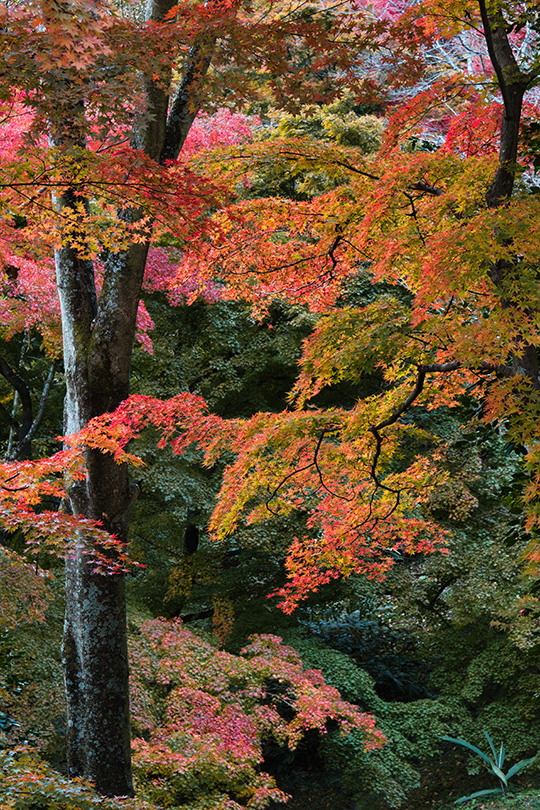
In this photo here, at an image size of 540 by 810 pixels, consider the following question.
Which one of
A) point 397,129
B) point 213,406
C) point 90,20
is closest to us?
point 90,20

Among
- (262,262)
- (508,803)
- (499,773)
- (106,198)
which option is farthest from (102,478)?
(499,773)

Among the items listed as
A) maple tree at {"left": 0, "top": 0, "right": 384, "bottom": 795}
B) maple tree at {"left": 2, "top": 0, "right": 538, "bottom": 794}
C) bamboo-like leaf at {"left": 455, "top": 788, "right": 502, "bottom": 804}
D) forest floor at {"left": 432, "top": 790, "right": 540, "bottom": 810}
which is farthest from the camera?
bamboo-like leaf at {"left": 455, "top": 788, "right": 502, "bottom": 804}

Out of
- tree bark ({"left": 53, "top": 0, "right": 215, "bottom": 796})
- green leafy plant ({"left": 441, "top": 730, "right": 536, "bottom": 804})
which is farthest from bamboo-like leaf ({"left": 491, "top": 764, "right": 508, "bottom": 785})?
tree bark ({"left": 53, "top": 0, "right": 215, "bottom": 796})

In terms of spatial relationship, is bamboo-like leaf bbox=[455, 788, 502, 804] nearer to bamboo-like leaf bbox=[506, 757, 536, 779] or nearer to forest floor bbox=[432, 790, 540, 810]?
forest floor bbox=[432, 790, 540, 810]

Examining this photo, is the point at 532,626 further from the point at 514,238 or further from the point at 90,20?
the point at 90,20

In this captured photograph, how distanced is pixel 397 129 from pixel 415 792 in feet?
24.1

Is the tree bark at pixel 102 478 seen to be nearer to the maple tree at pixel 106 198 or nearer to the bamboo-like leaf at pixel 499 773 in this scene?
the maple tree at pixel 106 198

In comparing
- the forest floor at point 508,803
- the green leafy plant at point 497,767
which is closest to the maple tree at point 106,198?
the forest floor at point 508,803

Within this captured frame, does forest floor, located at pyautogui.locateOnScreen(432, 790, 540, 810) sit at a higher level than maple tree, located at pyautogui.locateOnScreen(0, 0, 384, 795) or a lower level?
lower

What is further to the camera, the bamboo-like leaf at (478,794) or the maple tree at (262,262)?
Result: the bamboo-like leaf at (478,794)

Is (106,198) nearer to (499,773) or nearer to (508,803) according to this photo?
(508,803)

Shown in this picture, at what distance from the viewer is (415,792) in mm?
7789

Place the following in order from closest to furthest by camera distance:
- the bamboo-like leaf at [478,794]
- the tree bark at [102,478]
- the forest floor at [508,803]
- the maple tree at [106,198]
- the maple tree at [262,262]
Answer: the maple tree at [106,198], the maple tree at [262,262], the tree bark at [102,478], the forest floor at [508,803], the bamboo-like leaf at [478,794]

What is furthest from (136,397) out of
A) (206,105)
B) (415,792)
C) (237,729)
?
(415,792)
